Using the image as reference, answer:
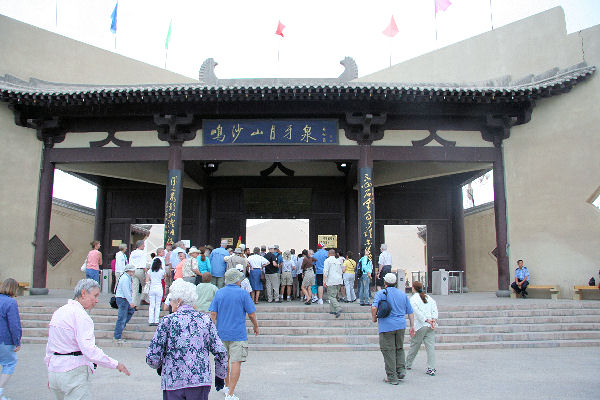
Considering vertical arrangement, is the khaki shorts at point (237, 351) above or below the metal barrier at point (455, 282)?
below

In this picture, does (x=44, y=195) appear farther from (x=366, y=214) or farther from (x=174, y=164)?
(x=366, y=214)

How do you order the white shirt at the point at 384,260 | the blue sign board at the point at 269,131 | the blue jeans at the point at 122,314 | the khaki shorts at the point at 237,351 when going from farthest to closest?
1. the blue sign board at the point at 269,131
2. the white shirt at the point at 384,260
3. the blue jeans at the point at 122,314
4. the khaki shorts at the point at 237,351

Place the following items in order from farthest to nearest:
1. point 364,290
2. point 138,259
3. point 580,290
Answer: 1. point 580,290
2. point 364,290
3. point 138,259

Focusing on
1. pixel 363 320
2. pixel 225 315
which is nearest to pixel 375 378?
pixel 225 315

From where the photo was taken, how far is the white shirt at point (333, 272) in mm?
9680

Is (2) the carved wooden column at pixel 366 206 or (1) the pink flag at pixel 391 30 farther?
(1) the pink flag at pixel 391 30

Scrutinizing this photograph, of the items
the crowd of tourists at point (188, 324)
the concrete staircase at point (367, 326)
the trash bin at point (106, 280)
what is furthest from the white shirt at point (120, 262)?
the trash bin at point (106, 280)

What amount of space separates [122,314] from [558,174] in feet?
33.7

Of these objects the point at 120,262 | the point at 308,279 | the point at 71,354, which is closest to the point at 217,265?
the point at 308,279

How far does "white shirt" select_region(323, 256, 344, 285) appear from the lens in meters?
9.68

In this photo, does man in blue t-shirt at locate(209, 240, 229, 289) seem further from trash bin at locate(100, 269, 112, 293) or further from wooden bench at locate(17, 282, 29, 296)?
trash bin at locate(100, 269, 112, 293)

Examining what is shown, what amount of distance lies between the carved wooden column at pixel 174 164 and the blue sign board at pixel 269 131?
1.79 feet

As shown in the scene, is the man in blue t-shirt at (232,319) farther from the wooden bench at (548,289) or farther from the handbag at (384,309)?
the wooden bench at (548,289)

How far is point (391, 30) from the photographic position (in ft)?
56.4
